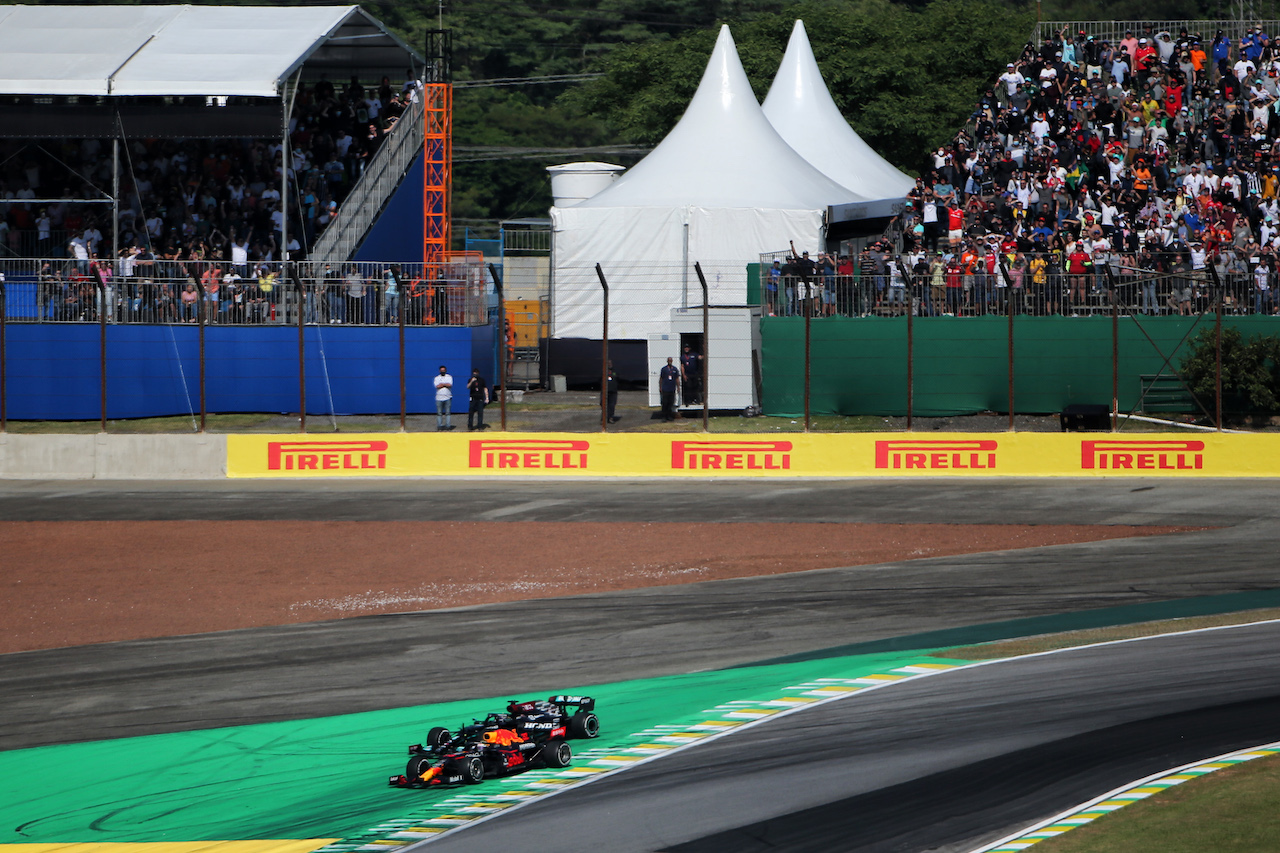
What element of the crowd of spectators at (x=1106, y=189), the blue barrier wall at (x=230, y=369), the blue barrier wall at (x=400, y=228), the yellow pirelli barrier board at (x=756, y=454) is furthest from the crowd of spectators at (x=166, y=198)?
the crowd of spectators at (x=1106, y=189)

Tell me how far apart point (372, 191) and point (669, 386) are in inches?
556

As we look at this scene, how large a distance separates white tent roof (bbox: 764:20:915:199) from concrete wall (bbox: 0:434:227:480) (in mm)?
23521

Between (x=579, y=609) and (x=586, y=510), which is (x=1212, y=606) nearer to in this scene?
(x=579, y=609)

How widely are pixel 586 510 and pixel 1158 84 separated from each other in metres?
19.9

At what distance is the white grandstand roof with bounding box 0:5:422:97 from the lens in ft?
115

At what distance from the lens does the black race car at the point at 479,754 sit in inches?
391

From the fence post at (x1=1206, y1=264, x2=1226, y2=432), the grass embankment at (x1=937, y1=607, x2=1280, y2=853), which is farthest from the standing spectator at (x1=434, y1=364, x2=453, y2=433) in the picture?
the grass embankment at (x1=937, y1=607, x2=1280, y2=853)

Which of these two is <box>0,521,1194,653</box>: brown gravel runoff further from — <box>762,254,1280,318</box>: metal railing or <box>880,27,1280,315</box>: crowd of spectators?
<box>880,27,1280,315</box>: crowd of spectators

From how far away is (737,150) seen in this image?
38531 millimetres

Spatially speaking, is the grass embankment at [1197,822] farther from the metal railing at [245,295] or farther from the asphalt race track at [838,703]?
the metal railing at [245,295]

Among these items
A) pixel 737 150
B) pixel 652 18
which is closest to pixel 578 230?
pixel 737 150

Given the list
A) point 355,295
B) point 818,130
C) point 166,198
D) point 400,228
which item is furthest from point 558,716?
point 818,130

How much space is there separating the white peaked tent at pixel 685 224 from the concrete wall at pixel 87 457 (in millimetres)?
12137

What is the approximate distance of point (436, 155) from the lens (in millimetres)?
41875
